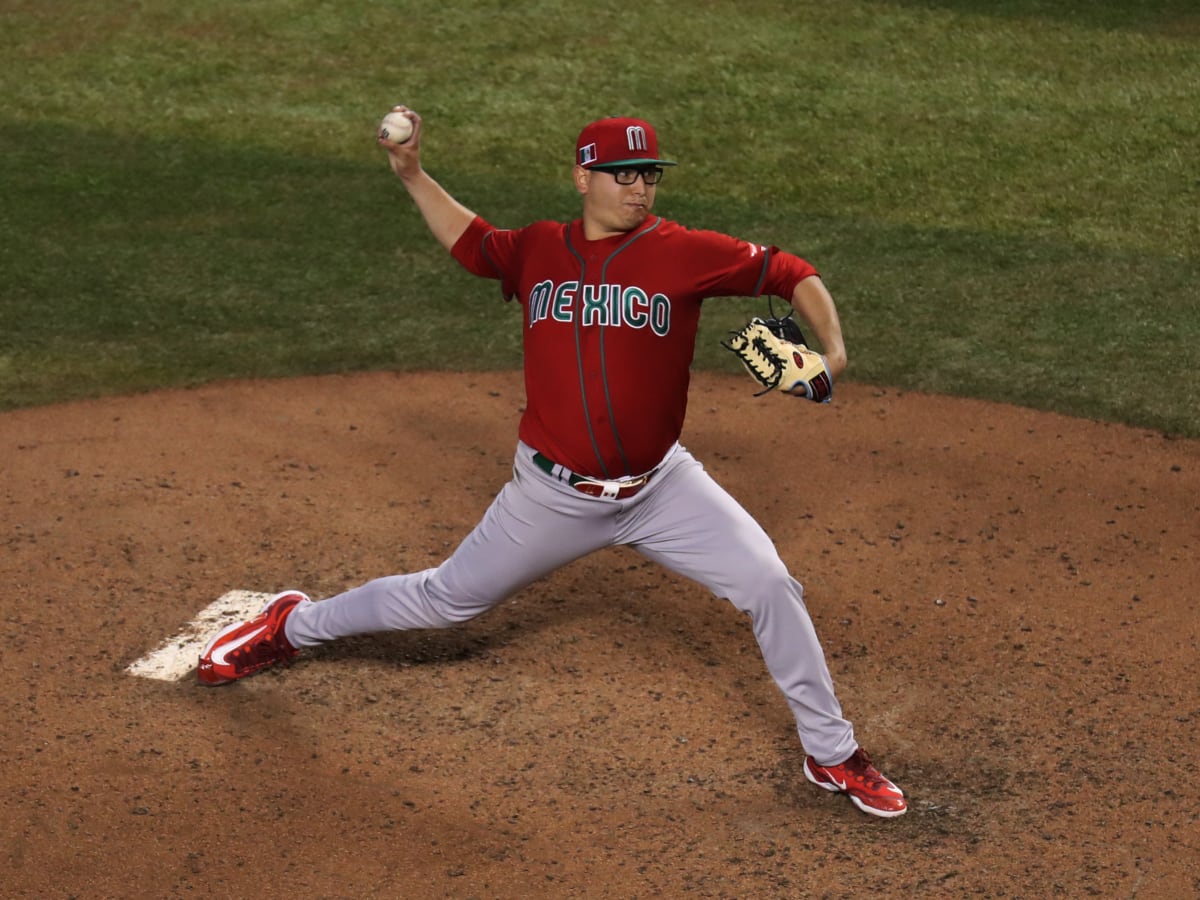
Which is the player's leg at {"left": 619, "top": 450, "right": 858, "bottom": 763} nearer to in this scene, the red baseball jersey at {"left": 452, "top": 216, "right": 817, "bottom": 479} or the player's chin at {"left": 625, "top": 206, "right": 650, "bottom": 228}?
the red baseball jersey at {"left": 452, "top": 216, "right": 817, "bottom": 479}

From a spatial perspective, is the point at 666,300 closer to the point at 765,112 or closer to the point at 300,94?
the point at 765,112

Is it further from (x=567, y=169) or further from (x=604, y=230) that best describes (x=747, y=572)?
(x=567, y=169)

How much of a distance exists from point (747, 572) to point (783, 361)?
65 cm

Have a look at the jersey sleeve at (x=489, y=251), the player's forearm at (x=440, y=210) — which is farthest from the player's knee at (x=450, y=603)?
the player's forearm at (x=440, y=210)

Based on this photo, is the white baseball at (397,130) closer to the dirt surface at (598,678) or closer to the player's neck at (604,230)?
the player's neck at (604,230)

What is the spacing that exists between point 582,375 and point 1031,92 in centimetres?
856

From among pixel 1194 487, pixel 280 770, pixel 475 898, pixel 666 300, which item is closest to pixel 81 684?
pixel 280 770

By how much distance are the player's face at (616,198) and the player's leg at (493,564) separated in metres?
0.74

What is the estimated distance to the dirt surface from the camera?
4672mm

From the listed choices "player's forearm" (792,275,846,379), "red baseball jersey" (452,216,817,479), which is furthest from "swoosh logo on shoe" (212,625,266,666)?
"player's forearm" (792,275,846,379)

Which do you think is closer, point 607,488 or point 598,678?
point 607,488

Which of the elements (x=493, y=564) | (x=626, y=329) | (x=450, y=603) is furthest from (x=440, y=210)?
(x=450, y=603)

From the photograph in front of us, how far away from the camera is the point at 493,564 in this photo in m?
5.06

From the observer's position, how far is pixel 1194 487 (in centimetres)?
713
